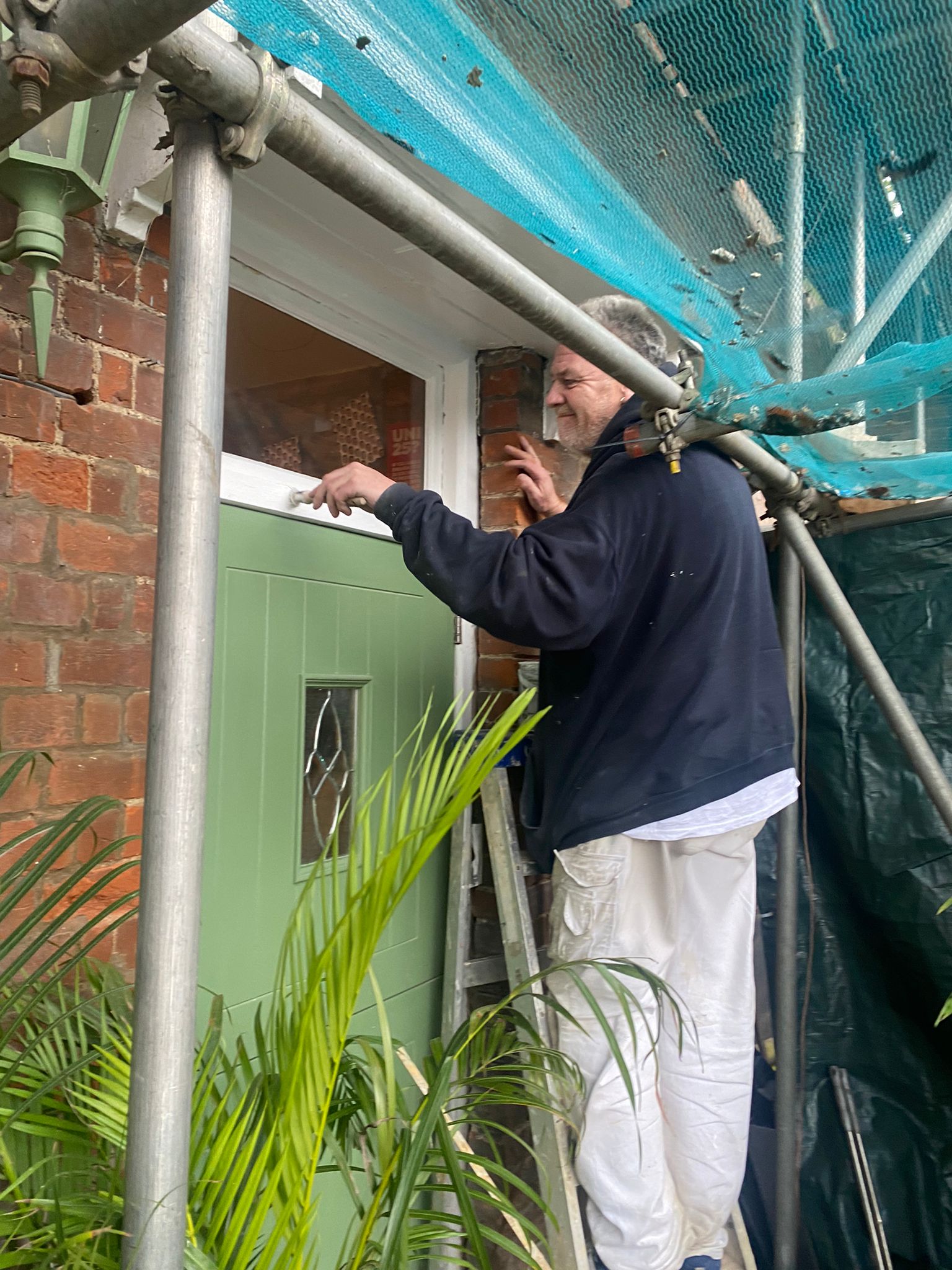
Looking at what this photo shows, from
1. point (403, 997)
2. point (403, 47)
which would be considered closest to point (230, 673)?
point (403, 997)

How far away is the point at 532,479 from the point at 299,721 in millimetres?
986

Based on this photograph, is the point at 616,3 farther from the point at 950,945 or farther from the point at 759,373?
the point at 950,945

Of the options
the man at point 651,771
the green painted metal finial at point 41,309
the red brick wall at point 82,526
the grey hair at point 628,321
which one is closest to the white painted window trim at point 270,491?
the man at point 651,771

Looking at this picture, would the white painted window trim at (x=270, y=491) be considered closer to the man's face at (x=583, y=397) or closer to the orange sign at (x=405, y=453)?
the orange sign at (x=405, y=453)

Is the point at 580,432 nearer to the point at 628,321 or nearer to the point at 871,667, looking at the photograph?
the point at 628,321

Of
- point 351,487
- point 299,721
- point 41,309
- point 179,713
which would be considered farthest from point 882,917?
point 41,309

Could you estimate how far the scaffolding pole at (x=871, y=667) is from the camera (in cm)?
178

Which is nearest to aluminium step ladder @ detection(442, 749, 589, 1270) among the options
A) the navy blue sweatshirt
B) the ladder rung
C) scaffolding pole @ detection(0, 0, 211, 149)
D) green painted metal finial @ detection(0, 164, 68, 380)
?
the ladder rung

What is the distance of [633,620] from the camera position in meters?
1.69

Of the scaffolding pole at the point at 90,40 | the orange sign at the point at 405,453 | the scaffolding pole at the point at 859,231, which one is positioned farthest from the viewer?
the orange sign at the point at 405,453

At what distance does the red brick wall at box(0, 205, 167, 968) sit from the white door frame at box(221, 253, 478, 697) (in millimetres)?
342

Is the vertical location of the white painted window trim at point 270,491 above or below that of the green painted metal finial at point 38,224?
below

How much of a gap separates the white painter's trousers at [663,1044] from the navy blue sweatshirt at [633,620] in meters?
0.13

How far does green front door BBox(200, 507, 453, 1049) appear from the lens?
5.45ft
